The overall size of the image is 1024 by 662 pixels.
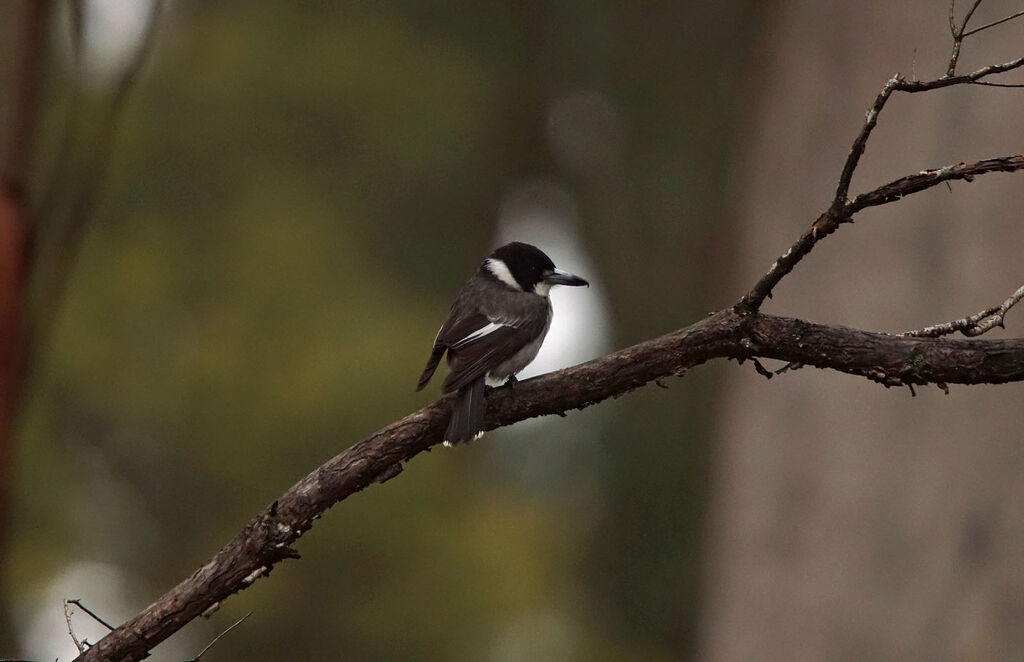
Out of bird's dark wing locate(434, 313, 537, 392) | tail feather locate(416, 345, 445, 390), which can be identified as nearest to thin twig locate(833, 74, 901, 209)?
bird's dark wing locate(434, 313, 537, 392)

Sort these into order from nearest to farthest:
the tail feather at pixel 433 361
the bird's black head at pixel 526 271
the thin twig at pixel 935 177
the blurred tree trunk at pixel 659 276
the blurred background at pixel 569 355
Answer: the thin twig at pixel 935 177 < the tail feather at pixel 433 361 < the bird's black head at pixel 526 271 < the blurred background at pixel 569 355 < the blurred tree trunk at pixel 659 276

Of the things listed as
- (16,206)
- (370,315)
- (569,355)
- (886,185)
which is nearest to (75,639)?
(16,206)

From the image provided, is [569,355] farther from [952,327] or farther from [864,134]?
[864,134]

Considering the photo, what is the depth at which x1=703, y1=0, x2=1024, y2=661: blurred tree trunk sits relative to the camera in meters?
4.84

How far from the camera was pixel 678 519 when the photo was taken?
1039 centimetres

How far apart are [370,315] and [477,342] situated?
14.8ft

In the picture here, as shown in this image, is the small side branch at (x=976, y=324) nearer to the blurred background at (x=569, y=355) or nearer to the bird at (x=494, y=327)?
the bird at (x=494, y=327)

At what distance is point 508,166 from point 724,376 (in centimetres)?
326

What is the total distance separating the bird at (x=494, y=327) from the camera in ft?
10.6

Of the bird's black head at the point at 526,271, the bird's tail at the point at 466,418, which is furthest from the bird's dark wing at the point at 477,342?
the bird's black head at the point at 526,271

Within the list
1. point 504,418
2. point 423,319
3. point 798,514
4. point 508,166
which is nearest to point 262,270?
point 423,319

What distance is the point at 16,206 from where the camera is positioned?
5.84 ft

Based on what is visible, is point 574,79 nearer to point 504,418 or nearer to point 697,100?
point 697,100

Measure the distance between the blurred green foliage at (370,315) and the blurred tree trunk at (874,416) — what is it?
164 cm
